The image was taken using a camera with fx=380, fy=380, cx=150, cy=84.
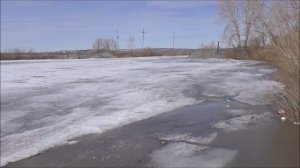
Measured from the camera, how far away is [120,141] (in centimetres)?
626

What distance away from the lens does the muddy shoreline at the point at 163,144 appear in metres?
5.24

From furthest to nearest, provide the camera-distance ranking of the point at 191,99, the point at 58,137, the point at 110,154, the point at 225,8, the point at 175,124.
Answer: the point at 225,8 → the point at 191,99 → the point at 175,124 → the point at 58,137 → the point at 110,154

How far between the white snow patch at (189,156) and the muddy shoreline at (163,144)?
0.27ft

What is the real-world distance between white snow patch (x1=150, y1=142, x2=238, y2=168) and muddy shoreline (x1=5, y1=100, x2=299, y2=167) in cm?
8

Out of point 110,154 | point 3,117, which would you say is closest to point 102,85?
point 3,117

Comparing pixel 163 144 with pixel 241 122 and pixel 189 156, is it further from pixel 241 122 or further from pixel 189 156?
pixel 241 122

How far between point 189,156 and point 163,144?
75 cm

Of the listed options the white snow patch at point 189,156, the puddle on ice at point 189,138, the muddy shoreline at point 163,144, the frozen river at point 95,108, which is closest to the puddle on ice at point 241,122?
the frozen river at point 95,108

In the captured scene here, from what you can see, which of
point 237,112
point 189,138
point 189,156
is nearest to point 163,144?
point 189,138

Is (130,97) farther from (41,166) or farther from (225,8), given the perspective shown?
(225,8)

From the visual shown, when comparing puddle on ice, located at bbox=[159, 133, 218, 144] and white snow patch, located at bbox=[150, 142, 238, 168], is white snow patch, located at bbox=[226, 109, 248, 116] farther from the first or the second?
white snow patch, located at bbox=[150, 142, 238, 168]

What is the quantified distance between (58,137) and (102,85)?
7.35m

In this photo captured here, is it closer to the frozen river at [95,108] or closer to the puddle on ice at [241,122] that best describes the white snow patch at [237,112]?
the frozen river at [95,108]

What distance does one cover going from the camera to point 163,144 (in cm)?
611
